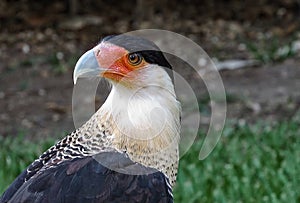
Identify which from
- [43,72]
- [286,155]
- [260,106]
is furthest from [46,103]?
[286,155]

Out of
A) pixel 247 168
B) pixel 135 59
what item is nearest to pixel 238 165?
pixel 247 168

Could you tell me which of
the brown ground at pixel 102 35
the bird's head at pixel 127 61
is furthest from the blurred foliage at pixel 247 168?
the bird's head at pixel 127 61

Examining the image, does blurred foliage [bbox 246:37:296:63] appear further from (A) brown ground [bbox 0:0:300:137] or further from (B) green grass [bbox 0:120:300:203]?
(B) green grass [bbox 0:120:300:203]

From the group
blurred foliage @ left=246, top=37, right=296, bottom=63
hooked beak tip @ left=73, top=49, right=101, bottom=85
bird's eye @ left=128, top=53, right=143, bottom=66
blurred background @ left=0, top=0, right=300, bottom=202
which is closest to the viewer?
hooked beak tip @ left=73, top=49, right=101, bottom=85

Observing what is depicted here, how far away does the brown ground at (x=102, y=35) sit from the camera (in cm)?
721

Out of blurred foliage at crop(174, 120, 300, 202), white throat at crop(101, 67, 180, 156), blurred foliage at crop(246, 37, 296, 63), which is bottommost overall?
blurred foliage at crop(246, 37, 296, 63)

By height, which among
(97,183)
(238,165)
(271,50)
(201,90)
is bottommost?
(271,50)

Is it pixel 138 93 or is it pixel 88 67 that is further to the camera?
pixel 138 93

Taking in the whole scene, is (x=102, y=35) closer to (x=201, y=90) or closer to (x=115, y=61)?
(x=201, y=90)

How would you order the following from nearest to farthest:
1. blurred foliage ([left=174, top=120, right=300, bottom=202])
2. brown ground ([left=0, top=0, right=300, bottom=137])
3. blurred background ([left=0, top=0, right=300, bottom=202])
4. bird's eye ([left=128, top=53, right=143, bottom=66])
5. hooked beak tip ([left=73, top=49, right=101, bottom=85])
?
hooked beak tip ([left=73, top=49, right=101, bottom=85])
bird's eye ([left=128, top=53, right=143, bottom=66])
blurred foliage ([left=174, top=120, right=300, bottom=202])
blurred background ([left=0, top=0, right=300, bottom=202])
brown ground ([left=0, top=0, right=300, bottom=137])

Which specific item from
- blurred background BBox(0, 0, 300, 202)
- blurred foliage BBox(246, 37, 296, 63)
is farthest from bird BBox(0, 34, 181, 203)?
blurred foliage BBox(246, 37, 296, 63)

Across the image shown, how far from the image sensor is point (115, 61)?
345 cm

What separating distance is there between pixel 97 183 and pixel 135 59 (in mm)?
538

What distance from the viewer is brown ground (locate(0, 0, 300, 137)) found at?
23.7ft
